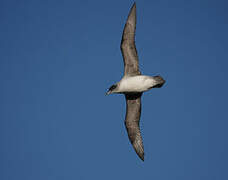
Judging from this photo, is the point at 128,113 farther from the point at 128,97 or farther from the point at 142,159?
the point at 142,159

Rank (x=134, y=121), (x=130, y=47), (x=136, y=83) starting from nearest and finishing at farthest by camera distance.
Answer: (x=136, y=83) < (x=130, y=47) < (x=134, y=121)

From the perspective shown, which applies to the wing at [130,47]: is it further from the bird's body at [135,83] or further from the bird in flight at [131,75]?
the bird's body at [135,83]

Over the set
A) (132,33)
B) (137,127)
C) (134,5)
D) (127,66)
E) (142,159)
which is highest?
(134,5)

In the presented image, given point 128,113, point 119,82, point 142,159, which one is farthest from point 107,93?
point 142,159

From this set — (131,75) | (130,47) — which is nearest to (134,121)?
(131,75)

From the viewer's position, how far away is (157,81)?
14.8 m

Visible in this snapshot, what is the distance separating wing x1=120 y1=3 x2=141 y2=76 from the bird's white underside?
0.38 metres

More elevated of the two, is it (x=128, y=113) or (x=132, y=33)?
(x=132, y=33)

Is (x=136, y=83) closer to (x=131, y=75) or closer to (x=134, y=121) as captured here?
(x=131, y=75)

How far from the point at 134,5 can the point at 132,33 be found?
1.25 m

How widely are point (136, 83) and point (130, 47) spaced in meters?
1.44

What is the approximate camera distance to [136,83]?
1530cm

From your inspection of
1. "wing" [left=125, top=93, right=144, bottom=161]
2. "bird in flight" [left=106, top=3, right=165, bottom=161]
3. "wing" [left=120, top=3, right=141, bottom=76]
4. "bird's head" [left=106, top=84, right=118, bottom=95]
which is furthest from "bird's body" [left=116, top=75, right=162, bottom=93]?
"wing" [left=125, top=93, right=144, bottom=161]

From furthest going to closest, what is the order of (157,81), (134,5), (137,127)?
(137,127), (134,5), (157,81)
